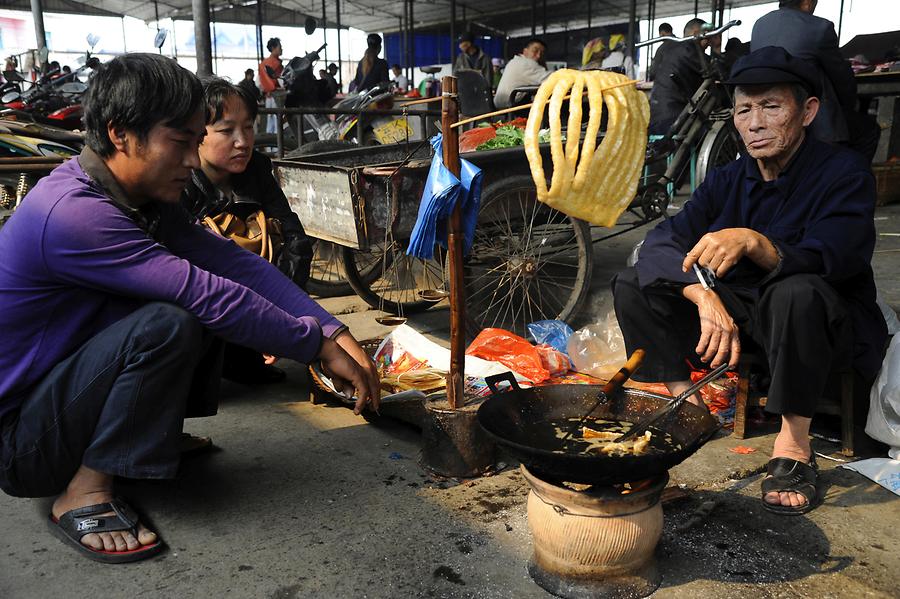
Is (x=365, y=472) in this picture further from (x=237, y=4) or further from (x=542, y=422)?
(x=237, y=4)

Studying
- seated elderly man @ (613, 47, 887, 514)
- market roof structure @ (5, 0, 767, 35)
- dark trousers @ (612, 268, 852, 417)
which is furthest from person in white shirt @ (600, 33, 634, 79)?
dark trousers @ (612, 268, 852, 417)

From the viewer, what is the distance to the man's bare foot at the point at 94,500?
2.12 meters

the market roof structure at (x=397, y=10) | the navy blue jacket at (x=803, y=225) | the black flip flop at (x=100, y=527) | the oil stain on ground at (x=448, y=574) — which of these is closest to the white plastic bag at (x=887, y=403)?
the navy blue jacket at (x=803, y=225)

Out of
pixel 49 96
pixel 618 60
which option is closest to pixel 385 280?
pixel 49 96

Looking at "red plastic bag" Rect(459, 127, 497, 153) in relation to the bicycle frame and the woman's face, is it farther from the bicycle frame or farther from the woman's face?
the woman's face

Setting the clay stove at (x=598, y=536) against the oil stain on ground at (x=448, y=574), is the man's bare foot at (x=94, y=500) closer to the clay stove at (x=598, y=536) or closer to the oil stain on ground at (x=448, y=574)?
the oil stain on ground at (x=448, y=574)

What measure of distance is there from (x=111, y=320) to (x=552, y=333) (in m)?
2.39

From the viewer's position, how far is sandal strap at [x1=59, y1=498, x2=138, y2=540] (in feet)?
7.00

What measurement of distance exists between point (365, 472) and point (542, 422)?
2.66 feet

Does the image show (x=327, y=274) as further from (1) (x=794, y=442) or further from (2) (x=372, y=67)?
(2) (x=372, y=67)

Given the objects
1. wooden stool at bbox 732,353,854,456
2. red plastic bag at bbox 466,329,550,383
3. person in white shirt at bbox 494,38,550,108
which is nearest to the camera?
wooden stool at bbox 732,353,854,456

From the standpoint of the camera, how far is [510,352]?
3.59m

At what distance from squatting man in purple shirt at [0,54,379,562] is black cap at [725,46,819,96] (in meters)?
1.69

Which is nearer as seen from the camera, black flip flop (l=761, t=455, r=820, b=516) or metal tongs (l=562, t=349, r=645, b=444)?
metal tongs (l=562, t=349, r=645, b=444)
